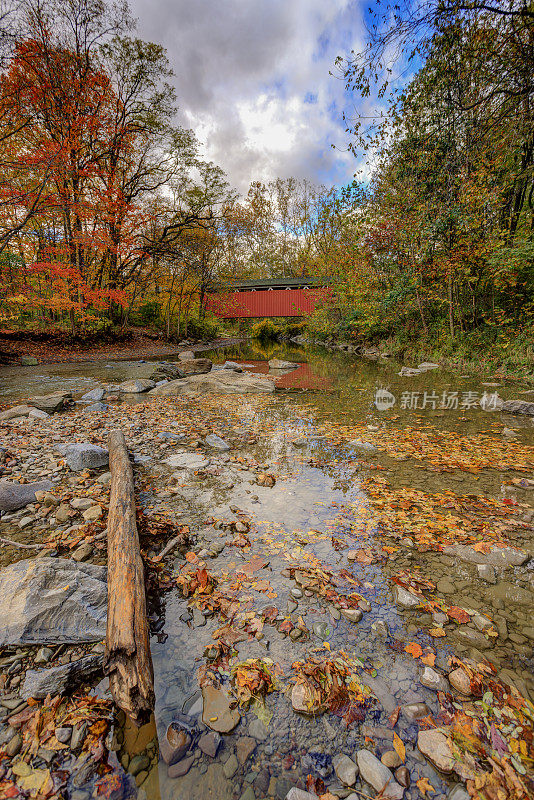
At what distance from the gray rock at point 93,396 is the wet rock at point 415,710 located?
24.7 feet

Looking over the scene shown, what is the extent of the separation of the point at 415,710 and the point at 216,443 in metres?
3.68

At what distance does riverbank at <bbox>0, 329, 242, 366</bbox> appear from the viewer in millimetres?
12875

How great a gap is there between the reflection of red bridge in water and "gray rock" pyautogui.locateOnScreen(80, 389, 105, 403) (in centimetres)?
462

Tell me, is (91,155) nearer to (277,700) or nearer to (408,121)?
(408,121)

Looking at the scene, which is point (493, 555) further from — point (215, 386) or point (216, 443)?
point (215, 386)

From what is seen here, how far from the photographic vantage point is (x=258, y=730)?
1367 mm

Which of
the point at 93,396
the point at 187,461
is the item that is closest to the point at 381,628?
the point at 187,461

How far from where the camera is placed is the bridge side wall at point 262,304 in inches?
1160

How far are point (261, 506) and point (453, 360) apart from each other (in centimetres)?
1046

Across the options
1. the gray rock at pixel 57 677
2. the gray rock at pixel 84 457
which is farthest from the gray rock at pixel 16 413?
the gray rock at pixel 57 677

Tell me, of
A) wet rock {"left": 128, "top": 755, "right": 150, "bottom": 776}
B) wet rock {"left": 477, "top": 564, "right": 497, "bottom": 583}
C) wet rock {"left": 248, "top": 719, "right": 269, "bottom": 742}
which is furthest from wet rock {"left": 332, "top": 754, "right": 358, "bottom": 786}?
wet rock {"left": 477, "top": 564, "right": 497, "bottom": 583}

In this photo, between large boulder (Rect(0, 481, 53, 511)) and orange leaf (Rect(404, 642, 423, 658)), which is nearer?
orange leaf (Rect(404, 642, 423, 658))

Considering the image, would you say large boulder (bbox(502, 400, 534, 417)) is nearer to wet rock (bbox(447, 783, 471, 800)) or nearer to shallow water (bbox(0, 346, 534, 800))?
shallow water (bbox(0, 346, 534, 800))

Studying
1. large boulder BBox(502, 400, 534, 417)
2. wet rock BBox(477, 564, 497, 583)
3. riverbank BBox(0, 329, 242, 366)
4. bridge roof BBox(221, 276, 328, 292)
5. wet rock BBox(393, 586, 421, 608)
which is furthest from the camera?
bridge roof BBox(221, 276, 328, 292)
